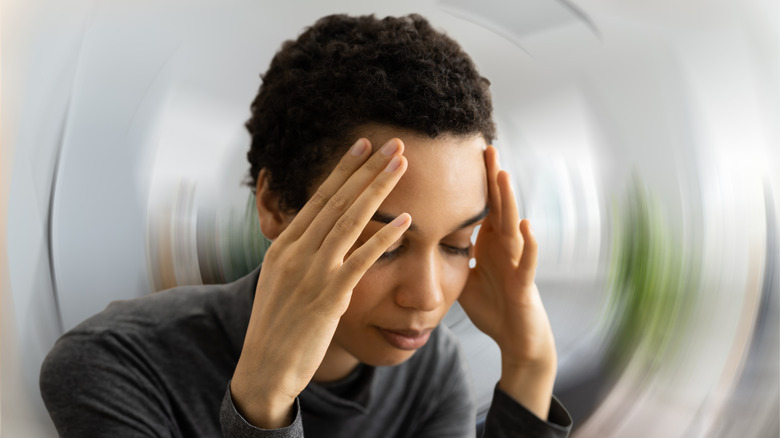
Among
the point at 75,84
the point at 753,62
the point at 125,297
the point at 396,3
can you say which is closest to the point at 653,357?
the point at 753,62

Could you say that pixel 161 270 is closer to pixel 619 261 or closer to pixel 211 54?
pixel 211 54

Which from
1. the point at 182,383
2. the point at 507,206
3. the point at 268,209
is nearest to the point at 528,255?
the point at 507,206

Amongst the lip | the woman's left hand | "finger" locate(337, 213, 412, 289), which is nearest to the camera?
"finger" locate(337, 213, 412, 289)

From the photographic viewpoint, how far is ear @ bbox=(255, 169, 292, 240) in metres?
0.67

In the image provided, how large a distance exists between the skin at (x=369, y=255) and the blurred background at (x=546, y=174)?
0.11 m

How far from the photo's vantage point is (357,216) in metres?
0.53

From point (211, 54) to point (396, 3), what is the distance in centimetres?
21

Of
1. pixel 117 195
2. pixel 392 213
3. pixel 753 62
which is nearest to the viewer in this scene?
pixel 392 213

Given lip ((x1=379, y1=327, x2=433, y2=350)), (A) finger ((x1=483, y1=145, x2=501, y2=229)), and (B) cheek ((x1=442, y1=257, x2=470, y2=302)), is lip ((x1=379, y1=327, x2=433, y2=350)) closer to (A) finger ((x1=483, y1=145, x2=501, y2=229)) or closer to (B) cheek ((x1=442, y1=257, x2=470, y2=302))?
(B) cheek ((x1=442, y1=257, x2=470, y2=302))

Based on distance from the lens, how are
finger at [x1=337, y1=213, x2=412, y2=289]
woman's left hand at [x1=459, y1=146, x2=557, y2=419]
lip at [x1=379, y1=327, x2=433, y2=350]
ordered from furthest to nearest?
woman's left hand at [x1=459, y1=146, x2=557, y2=419], lip at [x1=379, y1=327, x2=433, y2=350], finger at [x1=337, y1=213, x2=412, y2=289]

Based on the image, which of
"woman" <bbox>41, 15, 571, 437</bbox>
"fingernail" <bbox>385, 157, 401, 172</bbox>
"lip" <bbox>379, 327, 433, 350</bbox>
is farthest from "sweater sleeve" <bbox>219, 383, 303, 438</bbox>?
"fingernail" <bbox>385, 157, 401, 172</bbox>

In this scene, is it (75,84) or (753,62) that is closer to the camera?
(75,84)

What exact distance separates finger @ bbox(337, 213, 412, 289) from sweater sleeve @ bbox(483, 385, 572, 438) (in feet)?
1.07

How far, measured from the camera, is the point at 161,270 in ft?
2.42
